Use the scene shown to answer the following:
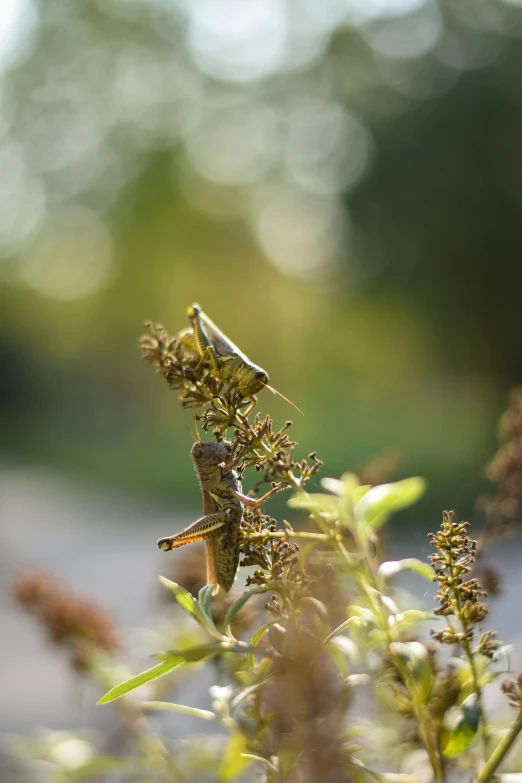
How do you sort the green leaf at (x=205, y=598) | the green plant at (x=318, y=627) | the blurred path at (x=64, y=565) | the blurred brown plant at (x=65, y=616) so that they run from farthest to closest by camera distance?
the blurred path at (x=64, y=565) → the blurred brown plant at (x=65, y=616) → the green leaf at (x=205, y=598) → the green plant at (x=318, y=627)

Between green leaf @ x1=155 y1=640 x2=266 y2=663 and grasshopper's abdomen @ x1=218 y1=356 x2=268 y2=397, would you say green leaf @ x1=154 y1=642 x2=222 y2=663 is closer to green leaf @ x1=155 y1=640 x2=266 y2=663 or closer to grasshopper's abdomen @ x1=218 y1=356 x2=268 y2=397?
green leaf @ x1=155 y1=640 x2=266 y2=663

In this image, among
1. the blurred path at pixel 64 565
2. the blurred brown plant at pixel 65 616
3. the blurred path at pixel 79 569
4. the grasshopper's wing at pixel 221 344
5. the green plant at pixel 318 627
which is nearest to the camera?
the green plant at pixel 318 627

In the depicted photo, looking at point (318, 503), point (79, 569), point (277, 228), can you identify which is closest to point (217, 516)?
point (318, 503)

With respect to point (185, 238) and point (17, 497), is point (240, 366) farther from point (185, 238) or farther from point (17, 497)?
point (185, 238)

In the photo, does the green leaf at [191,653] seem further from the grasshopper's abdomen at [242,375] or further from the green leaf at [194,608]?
the grasshopper's abdomen at [242,375]

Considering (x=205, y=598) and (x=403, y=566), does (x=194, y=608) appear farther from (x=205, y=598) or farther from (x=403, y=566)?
(x=403, y=566)

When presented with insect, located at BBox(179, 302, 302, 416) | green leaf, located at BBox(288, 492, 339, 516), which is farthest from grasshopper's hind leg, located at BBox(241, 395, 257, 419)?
green leaf, located at BBox(288, 492, 339, 516)

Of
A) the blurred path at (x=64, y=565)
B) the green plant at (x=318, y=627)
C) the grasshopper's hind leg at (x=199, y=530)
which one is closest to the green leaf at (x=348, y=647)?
the green plant at (x=318, y=627)
